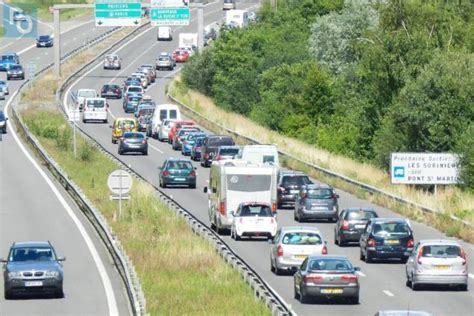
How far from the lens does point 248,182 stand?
50.2 m

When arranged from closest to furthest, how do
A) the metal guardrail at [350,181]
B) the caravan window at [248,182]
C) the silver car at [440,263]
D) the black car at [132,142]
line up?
the silver car at [440,263] < the caravan window at [248,182] < the metal guardrail at [350,181] < the black car at [132,142]

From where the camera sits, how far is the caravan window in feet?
164

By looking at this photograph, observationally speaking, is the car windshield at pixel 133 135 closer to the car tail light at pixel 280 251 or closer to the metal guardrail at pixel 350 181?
the metal guardrail at pixel 350 181

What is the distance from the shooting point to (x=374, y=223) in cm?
4150

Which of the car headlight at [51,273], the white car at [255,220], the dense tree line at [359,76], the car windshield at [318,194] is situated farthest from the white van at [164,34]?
the car headlight at [51,273]

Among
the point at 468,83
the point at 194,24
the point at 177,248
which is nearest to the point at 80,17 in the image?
the point at 194,24

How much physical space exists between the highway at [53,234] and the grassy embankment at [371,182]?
38.2 feet

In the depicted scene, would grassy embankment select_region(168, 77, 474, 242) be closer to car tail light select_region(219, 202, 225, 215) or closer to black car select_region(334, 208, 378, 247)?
black car select_region(334, 208, 378, 247)

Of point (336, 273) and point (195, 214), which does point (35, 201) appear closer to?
point (195, 214)

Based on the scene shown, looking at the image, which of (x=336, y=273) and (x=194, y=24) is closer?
(x=336, y=273)

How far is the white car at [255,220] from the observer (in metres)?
47.8

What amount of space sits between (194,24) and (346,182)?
103758 mm

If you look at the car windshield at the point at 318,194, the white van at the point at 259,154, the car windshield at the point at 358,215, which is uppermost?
the car windshield at the point at 358,215

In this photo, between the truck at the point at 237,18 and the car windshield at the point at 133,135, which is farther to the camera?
the truck at the point at 237,18
